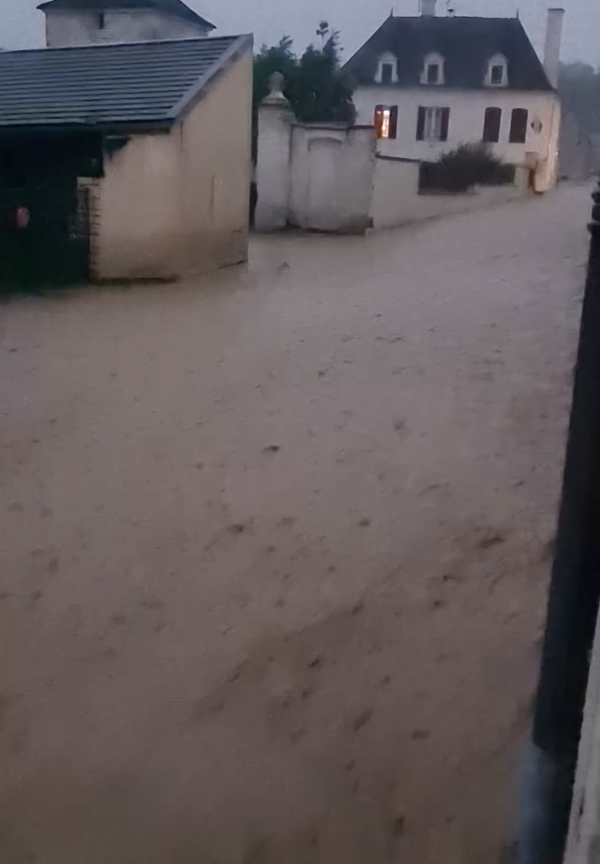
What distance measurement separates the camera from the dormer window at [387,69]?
3123cm

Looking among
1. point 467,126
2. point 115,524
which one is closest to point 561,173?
point 467,126

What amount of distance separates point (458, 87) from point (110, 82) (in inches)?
745

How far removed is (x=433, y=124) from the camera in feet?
101

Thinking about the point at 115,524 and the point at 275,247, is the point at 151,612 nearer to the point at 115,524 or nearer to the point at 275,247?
the point at 115,524

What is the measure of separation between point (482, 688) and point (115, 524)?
2.73 meters

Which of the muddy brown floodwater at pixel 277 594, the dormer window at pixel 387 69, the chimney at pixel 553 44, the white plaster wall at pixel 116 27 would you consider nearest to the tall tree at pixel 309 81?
the white plaster wall at pixel 116 27

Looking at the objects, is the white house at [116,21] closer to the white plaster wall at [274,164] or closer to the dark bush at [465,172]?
the white plaster wall at [274,164]

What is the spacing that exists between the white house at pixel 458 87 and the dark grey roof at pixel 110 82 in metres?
15.1

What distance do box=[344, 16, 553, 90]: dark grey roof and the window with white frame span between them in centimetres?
103

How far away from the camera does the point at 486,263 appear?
1385cm

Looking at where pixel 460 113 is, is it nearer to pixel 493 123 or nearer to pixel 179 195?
pixel 493 123

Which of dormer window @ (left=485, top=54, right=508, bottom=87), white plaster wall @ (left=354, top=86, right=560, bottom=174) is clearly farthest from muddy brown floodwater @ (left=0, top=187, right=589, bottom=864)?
dormer window @ (left=485, top=54, right=508, bottom=87)

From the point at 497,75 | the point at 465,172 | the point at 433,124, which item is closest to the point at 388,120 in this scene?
the point at 433,124

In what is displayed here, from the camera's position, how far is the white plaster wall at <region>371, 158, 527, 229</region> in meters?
21.4
